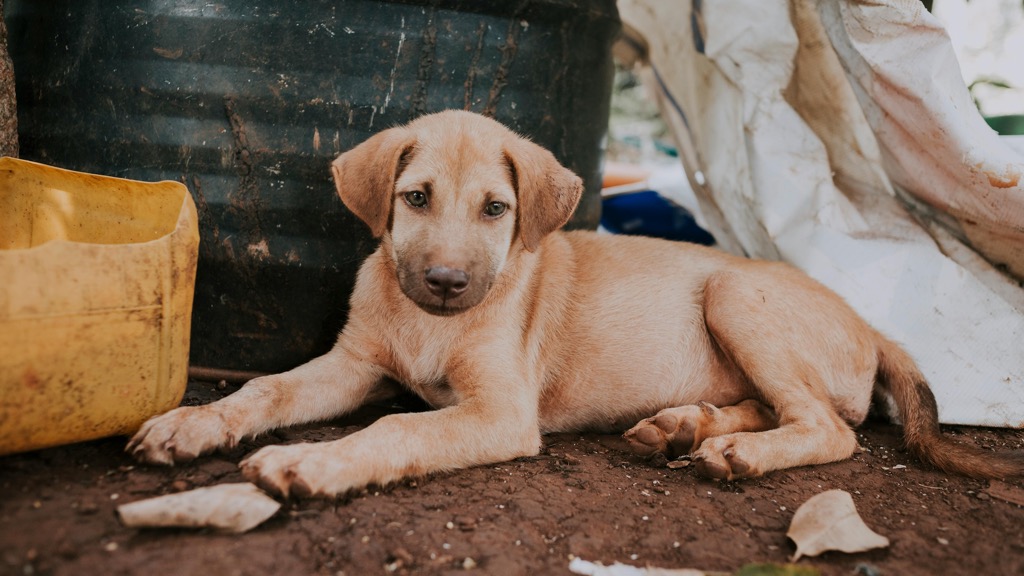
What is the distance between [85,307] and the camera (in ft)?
7.34

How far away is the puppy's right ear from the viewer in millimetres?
3074

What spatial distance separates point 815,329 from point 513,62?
1.90 metres

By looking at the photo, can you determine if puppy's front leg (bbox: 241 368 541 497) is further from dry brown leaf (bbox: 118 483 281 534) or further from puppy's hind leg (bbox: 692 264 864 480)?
puppy's hind leg (bbox: 692 264 864 480)

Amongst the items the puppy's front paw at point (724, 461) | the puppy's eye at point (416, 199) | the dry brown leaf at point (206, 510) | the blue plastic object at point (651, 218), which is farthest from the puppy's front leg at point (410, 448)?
the blue plastic object at point (651, 218)

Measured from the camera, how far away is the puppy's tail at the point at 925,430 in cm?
310

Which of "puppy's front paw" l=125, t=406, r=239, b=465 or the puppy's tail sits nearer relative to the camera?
"puppy's front paw" l=125, t=406, r=239, b=465

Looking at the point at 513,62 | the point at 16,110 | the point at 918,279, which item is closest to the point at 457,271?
the point at 513,62

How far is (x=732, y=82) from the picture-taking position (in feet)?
14.2

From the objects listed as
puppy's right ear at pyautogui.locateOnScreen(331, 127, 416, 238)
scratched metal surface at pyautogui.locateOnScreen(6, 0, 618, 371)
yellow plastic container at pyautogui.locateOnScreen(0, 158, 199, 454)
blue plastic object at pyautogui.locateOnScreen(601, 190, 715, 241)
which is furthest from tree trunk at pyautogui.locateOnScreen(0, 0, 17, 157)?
blue plastic object at pyautogui.locateOnScreen(601, 190, 715, 241)

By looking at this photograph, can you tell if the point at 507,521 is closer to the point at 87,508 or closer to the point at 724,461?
the point at 724,461

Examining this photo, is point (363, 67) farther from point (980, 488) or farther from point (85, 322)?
point (980, 488)

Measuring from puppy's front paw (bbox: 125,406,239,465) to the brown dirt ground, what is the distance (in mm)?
46

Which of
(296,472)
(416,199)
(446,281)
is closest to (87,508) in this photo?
(296,472)

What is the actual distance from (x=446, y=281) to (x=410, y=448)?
61 centimetres
